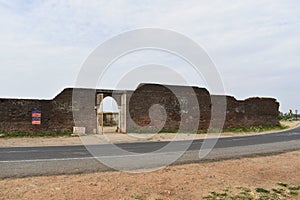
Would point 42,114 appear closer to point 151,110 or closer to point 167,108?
point 151,110

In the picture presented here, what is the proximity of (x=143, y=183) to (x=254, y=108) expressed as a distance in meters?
22.6

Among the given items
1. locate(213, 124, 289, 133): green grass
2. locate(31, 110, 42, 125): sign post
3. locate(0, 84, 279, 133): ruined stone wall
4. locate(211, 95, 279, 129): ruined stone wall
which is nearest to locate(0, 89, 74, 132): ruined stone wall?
locate(0, 84, 279, 133): ruined stone wall

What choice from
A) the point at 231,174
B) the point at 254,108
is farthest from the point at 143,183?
the point at 254,108

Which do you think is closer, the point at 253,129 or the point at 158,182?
the point at 158,182

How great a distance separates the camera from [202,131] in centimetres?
2348

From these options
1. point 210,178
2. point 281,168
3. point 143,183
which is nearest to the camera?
point 143,183

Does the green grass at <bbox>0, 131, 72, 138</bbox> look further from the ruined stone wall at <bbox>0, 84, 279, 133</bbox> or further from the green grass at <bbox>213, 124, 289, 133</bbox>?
the green grass at <bbox>213, 124, 289, 133</bbox>

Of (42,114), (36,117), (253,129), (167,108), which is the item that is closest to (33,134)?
(36,117)

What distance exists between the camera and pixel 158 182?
6512mm

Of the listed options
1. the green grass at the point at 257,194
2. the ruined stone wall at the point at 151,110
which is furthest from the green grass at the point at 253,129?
the green grass at the point at 257,194

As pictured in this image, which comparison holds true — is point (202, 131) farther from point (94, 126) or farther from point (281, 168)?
point (281, 168)

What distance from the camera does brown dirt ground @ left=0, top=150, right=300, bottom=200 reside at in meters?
5.60

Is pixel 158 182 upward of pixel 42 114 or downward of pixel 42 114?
downward

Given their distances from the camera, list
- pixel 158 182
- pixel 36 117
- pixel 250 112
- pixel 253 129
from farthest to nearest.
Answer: pixel 250 112, pixel 253 129, pixel 36 117, pixel 158 182
